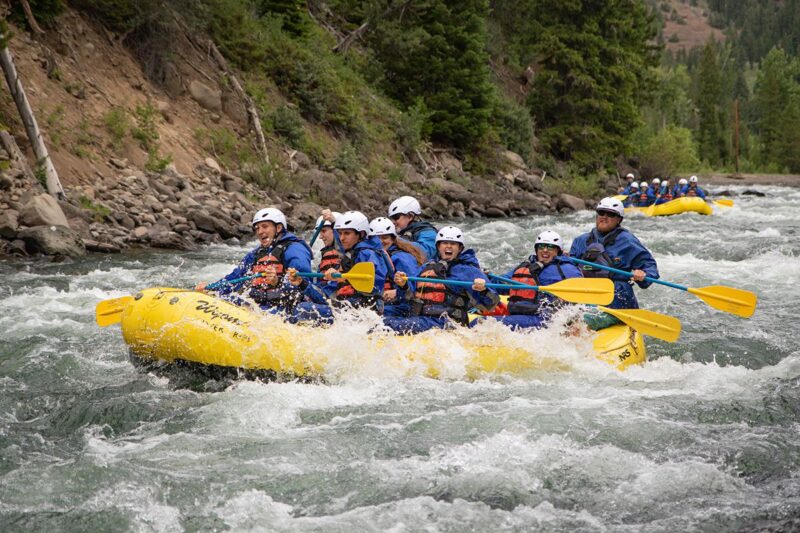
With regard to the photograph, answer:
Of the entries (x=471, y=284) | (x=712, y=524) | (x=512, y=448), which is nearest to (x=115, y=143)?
(x=471, y=284)

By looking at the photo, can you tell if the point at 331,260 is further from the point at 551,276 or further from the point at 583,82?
A: the point at 583,82

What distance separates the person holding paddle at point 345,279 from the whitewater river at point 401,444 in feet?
1.31

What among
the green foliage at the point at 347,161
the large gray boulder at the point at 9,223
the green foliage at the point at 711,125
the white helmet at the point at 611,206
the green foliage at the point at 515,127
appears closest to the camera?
the white helmet at the point at 611,206

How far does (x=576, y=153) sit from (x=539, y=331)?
24.2 metres

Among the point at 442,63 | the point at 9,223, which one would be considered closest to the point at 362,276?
the point at 9,223

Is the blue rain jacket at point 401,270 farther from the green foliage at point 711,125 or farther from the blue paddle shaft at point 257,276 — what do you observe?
the green foliage at point 711,125

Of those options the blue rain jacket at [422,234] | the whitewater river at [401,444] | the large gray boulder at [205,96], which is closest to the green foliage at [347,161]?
the large gray boulder at [205,96]

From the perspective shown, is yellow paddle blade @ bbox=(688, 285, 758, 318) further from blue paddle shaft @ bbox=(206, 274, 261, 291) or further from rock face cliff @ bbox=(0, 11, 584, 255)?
rock face cliff @ bbox=(0, 11, 584, 255)

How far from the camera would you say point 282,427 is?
569cm

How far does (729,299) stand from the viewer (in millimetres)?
7523

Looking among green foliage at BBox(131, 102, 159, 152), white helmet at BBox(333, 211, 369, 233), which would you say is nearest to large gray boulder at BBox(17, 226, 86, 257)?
green foliage at BBox(131, 102, 159, 152)

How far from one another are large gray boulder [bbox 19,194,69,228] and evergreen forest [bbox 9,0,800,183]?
5687mm

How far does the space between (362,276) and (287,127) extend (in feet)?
45.0

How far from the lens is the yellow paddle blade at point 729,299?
7438 millimetres
